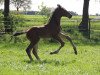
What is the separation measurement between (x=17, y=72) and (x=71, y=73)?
155 centimetres

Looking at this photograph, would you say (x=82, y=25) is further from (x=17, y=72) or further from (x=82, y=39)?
(x=17, y=72)

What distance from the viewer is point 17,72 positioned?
1083 centimetres

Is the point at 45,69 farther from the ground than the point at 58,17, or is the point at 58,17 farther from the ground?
the point at 58,17

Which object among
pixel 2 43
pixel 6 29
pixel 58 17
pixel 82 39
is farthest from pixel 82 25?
pixel 58 17

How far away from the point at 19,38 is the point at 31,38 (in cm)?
1104

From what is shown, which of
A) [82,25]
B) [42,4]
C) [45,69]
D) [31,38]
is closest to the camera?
[45,69]

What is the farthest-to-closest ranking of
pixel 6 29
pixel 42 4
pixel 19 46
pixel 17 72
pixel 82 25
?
pixel 42 4
pixel 82 25
pixel 6 29
pixel 19 46
pixel 17 72

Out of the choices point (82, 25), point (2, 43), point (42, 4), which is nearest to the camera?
point (2, 43)

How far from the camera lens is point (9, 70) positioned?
1116 centimetres

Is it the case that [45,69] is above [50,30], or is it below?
below

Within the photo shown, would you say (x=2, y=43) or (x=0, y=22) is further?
(x=0, y=22)

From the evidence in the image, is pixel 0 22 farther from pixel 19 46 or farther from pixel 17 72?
pixel 17 72

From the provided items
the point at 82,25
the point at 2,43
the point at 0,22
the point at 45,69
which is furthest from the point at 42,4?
the point at 45,69

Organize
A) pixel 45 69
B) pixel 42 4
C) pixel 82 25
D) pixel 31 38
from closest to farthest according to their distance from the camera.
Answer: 1. pixel 45 69
2. pixel 31 38
3. pixel 82 25
4. pixel 42 4
